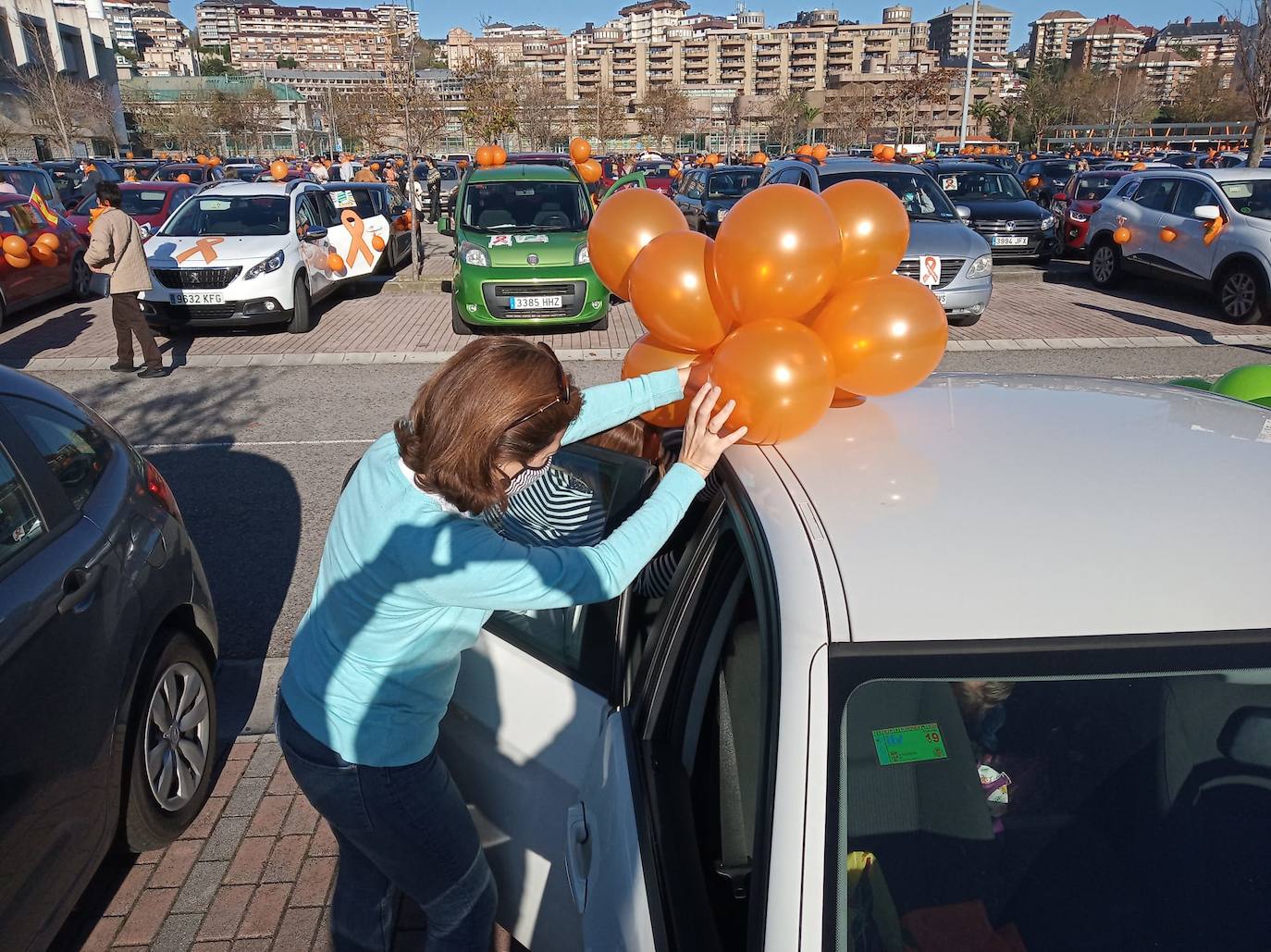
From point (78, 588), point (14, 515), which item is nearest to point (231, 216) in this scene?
point (14, 515)

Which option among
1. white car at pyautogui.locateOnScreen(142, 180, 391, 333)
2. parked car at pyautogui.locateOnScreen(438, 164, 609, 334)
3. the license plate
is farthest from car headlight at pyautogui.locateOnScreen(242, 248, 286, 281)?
the license plate

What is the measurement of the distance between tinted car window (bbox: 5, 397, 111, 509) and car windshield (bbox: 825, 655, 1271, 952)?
2570mm

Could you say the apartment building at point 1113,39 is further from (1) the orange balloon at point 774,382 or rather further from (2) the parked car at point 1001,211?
(1) the orange balloon at point 774,382

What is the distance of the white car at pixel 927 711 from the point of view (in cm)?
134

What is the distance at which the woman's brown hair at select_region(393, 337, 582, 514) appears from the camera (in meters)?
1.73

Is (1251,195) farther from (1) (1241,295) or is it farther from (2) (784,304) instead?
(2) (784,304)

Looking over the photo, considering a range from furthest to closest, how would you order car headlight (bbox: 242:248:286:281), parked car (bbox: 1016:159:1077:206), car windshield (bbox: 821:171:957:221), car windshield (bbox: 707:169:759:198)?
1. parked car (bbox: 1016:159:1077:206)
2. car windshield (bbox: 707:169:759:198)
3. car windshield (bbox: 821:171:957:221)
4. car headlight (bbox: 242:248:286:281)

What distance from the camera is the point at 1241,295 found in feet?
37.8

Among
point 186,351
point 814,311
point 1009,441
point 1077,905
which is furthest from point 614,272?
point 186,351

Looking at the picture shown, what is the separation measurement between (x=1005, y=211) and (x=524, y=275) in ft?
30.4

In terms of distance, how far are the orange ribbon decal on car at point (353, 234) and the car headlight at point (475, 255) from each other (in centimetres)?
Answer: 348

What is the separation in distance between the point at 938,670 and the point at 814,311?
132cm

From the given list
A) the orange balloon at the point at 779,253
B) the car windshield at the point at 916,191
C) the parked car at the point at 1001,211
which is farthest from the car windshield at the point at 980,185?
the orange balloon at the point at 779,253

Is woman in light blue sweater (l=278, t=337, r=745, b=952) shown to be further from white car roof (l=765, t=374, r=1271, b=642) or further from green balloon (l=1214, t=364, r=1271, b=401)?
green balloon (l=1214, t=364, r=1271, b=401)
